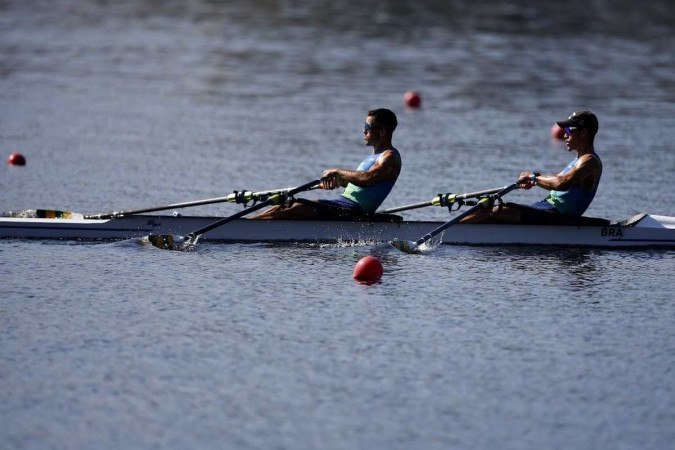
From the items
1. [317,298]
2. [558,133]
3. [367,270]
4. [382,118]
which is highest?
[558,133]

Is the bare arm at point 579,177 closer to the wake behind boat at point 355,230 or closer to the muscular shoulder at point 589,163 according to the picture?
the muscular shoulder at point 589,163

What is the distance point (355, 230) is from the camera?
16328 mm

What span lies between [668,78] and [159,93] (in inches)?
490

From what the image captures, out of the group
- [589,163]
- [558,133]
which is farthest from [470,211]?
[558,133]

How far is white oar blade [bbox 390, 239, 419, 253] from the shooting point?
15844 millimetres

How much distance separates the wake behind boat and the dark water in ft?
0.83

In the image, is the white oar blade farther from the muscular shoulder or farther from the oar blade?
the oar blade

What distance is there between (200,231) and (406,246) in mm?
2413

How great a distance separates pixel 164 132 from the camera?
25766 mm

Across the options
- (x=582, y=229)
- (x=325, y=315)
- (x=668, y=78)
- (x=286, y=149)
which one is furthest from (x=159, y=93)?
(x=325, y=315)

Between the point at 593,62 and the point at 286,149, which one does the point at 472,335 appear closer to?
the point at 286,149

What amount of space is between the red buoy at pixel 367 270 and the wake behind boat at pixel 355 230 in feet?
6.31

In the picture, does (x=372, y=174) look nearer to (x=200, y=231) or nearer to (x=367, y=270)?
(x=200, y=231)

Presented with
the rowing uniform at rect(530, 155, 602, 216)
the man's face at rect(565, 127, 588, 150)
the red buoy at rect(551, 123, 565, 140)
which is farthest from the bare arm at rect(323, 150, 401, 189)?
the red buoy at rect(551, 123, 565, 140)
